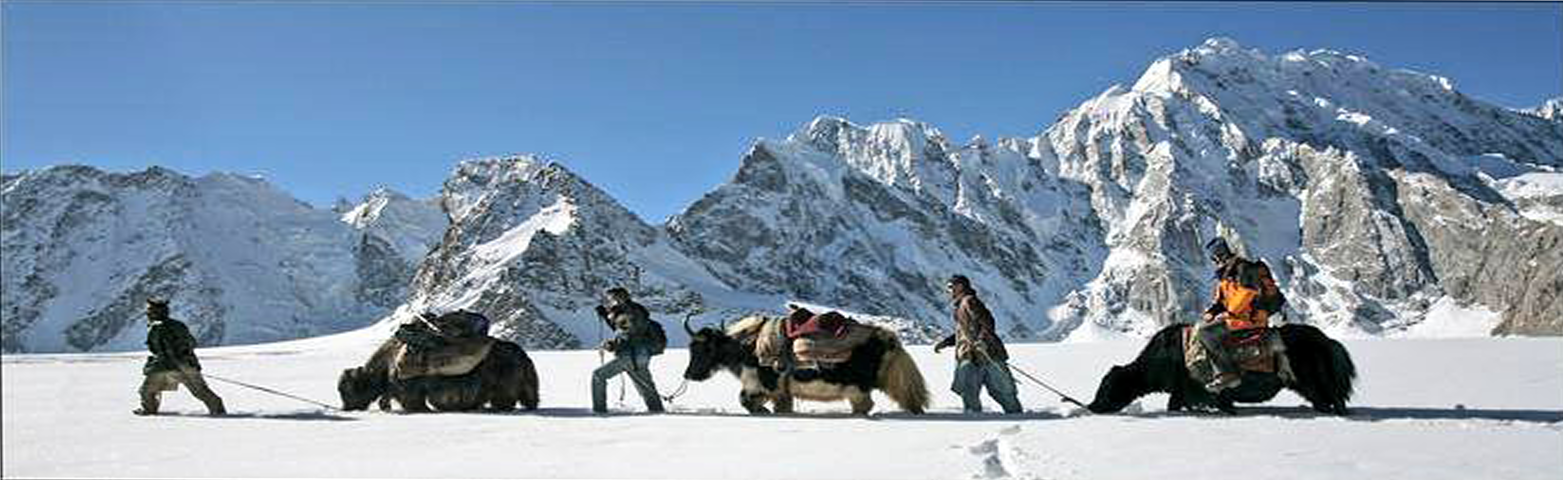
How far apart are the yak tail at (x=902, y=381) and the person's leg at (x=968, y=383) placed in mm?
413

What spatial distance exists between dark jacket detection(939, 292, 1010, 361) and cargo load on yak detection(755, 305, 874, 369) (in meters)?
0.87

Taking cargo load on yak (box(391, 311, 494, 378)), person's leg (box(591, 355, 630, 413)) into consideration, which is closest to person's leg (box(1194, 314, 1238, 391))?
person's leg (box(591, 355, 630, 413))

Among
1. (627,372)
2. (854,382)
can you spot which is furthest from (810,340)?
(627,372)

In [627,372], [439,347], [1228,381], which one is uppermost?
[439,347]

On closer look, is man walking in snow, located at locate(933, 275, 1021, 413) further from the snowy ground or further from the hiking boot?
the hiking boot

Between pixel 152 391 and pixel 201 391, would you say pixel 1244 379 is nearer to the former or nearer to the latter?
pixel 201 391

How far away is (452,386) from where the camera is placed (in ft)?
40.4

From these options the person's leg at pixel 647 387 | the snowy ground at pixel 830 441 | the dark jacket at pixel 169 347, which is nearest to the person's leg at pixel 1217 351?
the snowy ground at pixel 830 441

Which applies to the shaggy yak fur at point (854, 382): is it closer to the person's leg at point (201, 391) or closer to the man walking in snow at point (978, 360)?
the man walking in snow at point (978, 360)

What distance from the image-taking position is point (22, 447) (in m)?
8.87

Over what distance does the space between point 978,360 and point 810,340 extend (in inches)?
62.0

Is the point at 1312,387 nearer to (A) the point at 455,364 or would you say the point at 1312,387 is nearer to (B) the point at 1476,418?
(B) the point at 1476,418

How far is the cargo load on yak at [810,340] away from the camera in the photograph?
11.5 m

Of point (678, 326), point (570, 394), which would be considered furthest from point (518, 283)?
point (570, 394)
